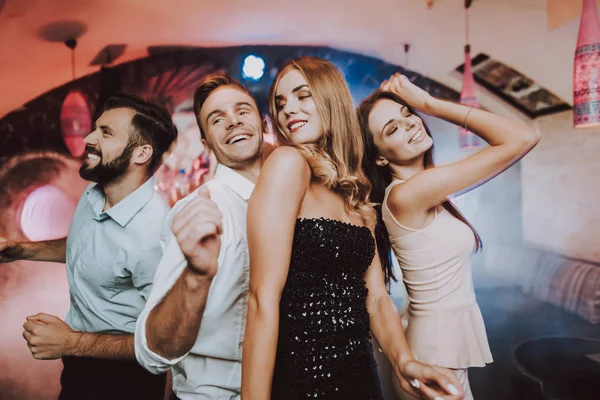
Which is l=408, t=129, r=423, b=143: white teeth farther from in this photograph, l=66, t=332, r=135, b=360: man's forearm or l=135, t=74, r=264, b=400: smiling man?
l=66, t=332, r=135, b=360: man's forearm

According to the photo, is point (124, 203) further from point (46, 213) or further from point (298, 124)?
point (46, 213)

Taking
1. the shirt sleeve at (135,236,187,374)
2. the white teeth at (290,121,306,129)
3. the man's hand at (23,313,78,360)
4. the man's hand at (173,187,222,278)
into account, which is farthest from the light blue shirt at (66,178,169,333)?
the man's hand at (173,187,222,278)

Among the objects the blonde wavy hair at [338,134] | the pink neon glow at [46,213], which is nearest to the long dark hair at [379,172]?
the blonde wavy hair at [338,134]

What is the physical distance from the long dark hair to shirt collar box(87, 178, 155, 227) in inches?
36.7

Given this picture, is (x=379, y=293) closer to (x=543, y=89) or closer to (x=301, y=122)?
(x=301, y=122)

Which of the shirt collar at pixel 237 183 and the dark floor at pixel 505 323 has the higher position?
the shirt collar at pixel 237 183

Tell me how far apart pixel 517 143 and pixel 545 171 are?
1.08 metres

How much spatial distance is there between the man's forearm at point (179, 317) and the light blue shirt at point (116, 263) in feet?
2.20

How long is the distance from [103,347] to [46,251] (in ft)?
2.15

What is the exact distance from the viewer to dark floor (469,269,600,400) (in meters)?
2.59

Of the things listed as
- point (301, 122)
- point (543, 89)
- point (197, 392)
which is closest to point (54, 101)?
point (301, 122)

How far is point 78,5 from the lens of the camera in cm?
241

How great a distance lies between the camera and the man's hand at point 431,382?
3.85 ft

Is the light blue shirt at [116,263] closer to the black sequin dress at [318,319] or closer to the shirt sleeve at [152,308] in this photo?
the shirt sleeve at [152,308]
